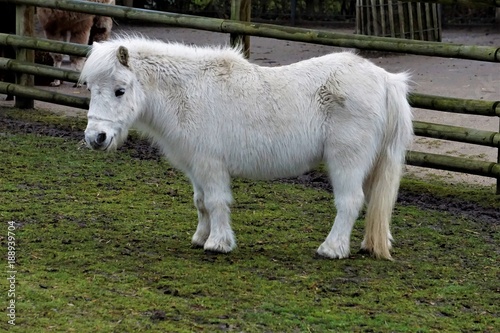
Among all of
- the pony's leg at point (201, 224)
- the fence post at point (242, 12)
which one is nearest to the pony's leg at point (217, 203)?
the pony's leg at point (201, 224)

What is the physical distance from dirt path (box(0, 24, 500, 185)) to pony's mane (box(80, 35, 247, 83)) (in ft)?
8.58

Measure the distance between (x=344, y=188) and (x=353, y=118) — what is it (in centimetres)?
40

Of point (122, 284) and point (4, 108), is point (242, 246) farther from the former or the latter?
point (4, 108)

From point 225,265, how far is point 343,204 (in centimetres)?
76

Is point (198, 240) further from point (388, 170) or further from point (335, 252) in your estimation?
point (388, 170)

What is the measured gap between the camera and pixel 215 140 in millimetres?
5367

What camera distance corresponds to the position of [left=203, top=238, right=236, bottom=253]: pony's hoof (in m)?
5.41

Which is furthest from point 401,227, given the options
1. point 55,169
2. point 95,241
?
point 55,169

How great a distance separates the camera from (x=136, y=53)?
5395mm

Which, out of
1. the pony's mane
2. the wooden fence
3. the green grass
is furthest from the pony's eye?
the wooden fence

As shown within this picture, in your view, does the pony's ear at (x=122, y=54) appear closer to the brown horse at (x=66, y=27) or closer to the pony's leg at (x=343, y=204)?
the pony's leg at (x=343, y=204)

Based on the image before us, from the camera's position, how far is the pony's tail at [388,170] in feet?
17.8

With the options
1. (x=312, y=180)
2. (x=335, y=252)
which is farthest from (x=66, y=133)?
(x=335, y=252)

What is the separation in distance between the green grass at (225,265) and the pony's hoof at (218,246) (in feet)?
0.22
